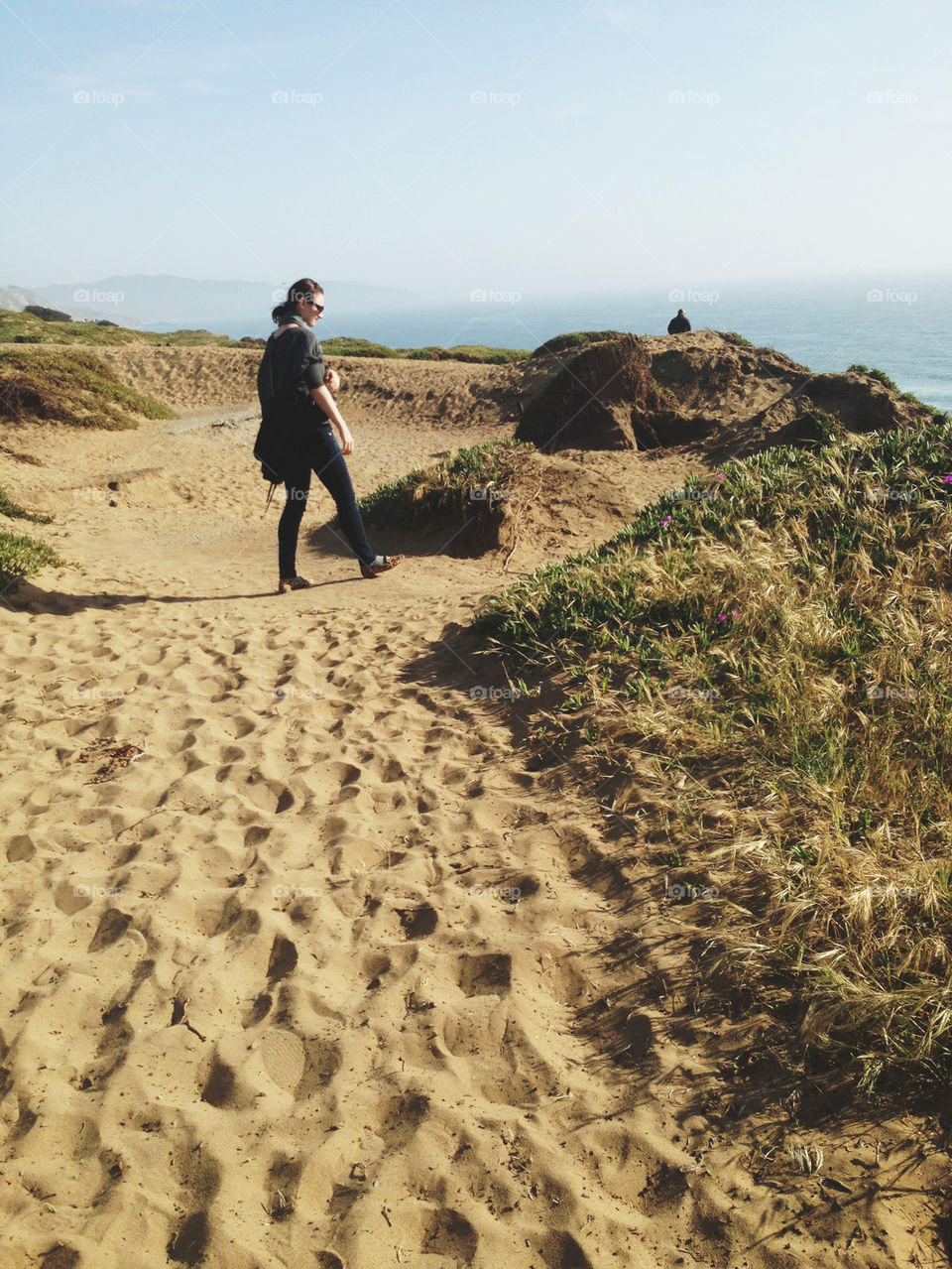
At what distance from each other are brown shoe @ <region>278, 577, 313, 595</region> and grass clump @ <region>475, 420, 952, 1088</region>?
240 cm

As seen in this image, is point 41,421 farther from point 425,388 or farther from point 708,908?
point 708,908

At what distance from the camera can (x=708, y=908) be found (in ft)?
10.4

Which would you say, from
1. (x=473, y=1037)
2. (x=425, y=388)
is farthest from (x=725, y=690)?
(x=425, y=388)

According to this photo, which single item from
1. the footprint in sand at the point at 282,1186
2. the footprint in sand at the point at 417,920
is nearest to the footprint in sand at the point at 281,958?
the footprint in sand at the point at 417,920

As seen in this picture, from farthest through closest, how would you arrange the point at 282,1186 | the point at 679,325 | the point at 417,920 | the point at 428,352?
1. the point at 428,352
2. the point at 679,325
3. the point at 417,920
4. the point at 282,1186

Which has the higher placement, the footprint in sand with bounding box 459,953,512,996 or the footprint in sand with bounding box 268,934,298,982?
the footprint in sand with bounding box 459,953,512,996

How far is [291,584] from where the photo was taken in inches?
303

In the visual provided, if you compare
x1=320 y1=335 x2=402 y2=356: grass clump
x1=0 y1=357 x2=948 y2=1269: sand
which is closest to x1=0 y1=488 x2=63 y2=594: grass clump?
x1=0 y1=357 x2=948 y2=1269: sand

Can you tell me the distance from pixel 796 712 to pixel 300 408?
4598 mm

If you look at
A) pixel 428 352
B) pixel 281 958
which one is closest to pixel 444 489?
pixel 281 958

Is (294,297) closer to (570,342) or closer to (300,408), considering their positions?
(300,408)

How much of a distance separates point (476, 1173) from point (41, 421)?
17.3 m

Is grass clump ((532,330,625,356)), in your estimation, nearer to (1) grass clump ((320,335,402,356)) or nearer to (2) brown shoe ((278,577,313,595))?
(1) grass clump ((320,335,402,356))

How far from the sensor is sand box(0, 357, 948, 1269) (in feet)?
7.11
